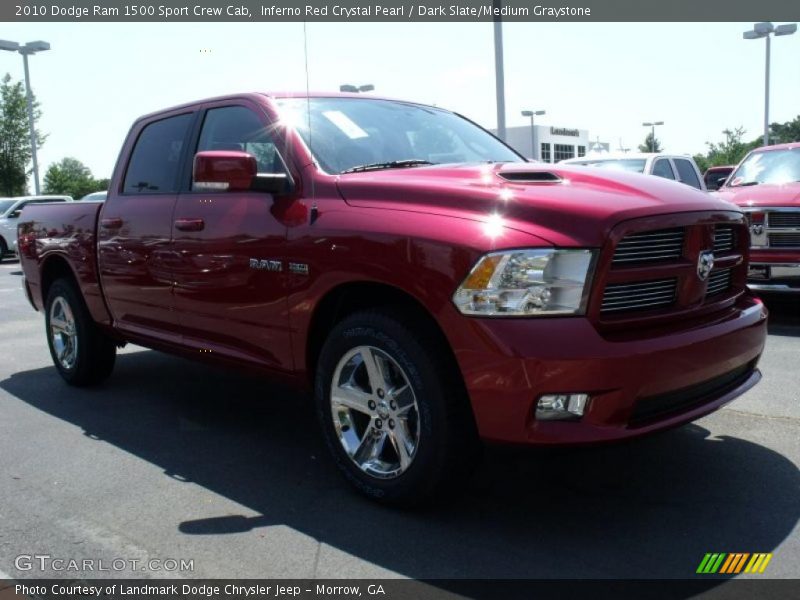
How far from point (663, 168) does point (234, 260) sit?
8.49 m

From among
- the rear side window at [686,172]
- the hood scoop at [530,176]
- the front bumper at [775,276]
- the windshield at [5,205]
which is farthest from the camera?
the windshield at [5,205]

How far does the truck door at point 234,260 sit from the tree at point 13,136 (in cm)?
3391

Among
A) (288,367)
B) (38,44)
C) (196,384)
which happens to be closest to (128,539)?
(288,367)

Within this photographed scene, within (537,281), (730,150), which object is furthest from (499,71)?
(730,150)

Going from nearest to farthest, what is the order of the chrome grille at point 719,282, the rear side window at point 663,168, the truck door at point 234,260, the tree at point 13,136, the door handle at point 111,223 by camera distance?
the chrome grille at point 719,282
the truck door at point 234,260
the door handle at point 111,223
the rear side window at point 663,168
the tree at point 13,136

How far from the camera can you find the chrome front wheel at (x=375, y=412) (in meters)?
3.38

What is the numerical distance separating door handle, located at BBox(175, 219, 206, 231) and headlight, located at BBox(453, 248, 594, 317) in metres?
1.96

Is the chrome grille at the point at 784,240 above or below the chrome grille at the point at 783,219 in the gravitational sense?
below

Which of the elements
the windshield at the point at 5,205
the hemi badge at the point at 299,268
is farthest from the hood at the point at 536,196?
the windshield at the point at 5,205

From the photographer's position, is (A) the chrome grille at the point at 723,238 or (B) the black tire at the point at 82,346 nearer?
(A) the chrome grille at the point at 723,238

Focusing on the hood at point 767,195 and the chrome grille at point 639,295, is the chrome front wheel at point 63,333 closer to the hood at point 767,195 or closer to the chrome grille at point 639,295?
the chrome grille at point 639,295

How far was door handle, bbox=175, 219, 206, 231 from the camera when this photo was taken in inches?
172

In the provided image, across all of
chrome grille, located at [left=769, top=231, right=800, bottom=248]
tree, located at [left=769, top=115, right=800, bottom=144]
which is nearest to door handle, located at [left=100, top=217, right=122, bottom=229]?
chrome grille, located at [left=769, top=231, right=800, bottom=248]

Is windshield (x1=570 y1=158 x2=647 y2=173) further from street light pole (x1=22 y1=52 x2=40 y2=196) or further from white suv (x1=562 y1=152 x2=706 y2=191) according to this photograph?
street light pole (x1=22 y1=52 x2=40 y2=196)
